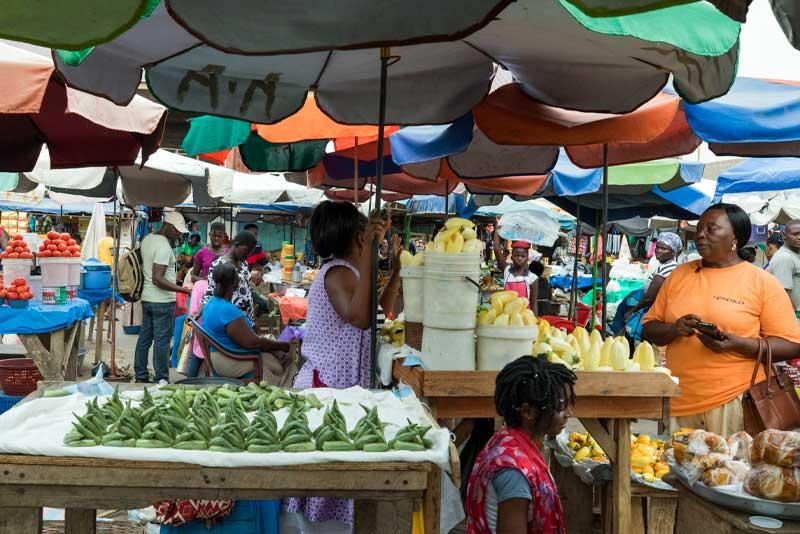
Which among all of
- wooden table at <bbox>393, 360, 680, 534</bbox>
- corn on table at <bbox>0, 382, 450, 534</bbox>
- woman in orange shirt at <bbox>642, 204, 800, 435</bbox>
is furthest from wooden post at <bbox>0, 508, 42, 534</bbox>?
woman in orange shirt at <bbox>642, 204, 800, 435</bbox>

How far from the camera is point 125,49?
3.92 meters

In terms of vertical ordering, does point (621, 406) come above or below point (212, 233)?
below

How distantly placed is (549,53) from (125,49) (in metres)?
2.32

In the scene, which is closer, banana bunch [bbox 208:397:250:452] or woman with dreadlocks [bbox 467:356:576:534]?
woman with dreadlocks [bbox 467:356:576:534]

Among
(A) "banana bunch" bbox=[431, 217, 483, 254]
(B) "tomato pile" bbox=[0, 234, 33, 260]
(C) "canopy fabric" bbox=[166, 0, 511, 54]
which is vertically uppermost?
(C) "canopy fabric" bbox=[166, 0, 511, 54]

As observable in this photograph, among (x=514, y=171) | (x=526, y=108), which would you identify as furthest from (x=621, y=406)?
(x=514, y=171)

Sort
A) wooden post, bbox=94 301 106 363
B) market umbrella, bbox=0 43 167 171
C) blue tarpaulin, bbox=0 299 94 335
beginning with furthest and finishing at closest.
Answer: wooden post, bbox=94 301 106 363, blue tarpaulin, bbox=0 299 94 335, market umbrella, bbox=0 43 167 171

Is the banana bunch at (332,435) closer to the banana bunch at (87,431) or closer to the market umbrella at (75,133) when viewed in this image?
the banana bunch at (87,431)

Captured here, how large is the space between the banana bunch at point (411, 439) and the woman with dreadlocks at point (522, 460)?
0.21 metres

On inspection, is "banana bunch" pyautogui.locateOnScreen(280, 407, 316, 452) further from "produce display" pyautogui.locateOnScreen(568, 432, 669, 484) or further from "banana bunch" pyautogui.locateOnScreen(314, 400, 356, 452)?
"produce display" pyautogui.locateOnScreen(568, 432, 669, 484)

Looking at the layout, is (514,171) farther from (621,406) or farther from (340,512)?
(340,512)

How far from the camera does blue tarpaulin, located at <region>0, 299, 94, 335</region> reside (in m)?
6.91

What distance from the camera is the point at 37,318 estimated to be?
709 centimetres

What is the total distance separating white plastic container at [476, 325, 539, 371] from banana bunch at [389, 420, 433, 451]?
966mm
